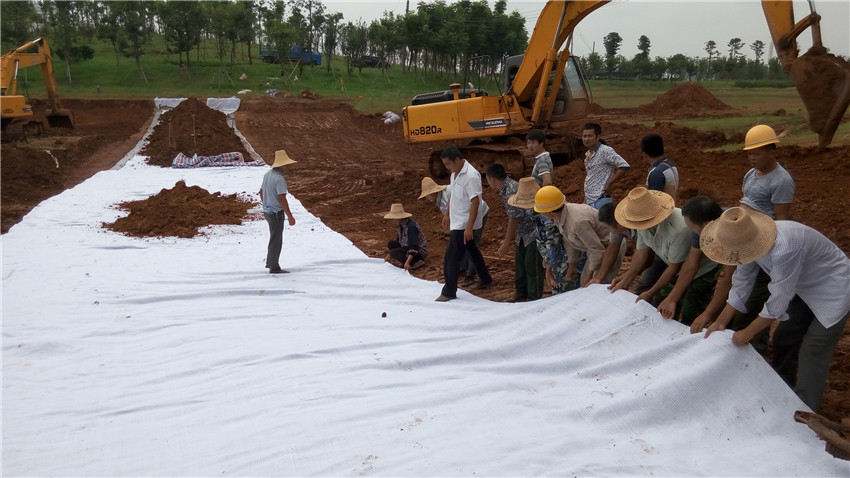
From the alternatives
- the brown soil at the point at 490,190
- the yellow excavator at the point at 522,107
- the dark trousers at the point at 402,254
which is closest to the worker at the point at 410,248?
the dark trousers at the point at 402,254

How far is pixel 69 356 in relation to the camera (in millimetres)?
4930

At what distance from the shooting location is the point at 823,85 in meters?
5.93

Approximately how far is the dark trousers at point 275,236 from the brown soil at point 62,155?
4.47 metres

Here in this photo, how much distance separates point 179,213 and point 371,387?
21.3ft

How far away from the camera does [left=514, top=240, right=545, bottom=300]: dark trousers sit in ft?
19.0

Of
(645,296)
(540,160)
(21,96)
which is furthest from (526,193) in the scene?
(21,96)

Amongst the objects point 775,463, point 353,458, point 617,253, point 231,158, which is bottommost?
point 231,158

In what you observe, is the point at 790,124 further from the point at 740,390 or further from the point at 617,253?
the point at 740,390

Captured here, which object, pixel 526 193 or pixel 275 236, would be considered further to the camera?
pixel 275 236

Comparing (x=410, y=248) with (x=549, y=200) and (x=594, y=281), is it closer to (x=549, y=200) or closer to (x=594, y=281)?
(x=549, y=200)

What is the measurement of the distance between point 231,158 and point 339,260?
914cm

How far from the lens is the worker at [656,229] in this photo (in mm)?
4145

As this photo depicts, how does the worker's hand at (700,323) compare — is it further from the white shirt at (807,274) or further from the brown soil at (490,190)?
the brown soil at (490,190)

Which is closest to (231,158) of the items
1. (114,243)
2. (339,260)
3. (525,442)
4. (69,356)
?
(114,243)
